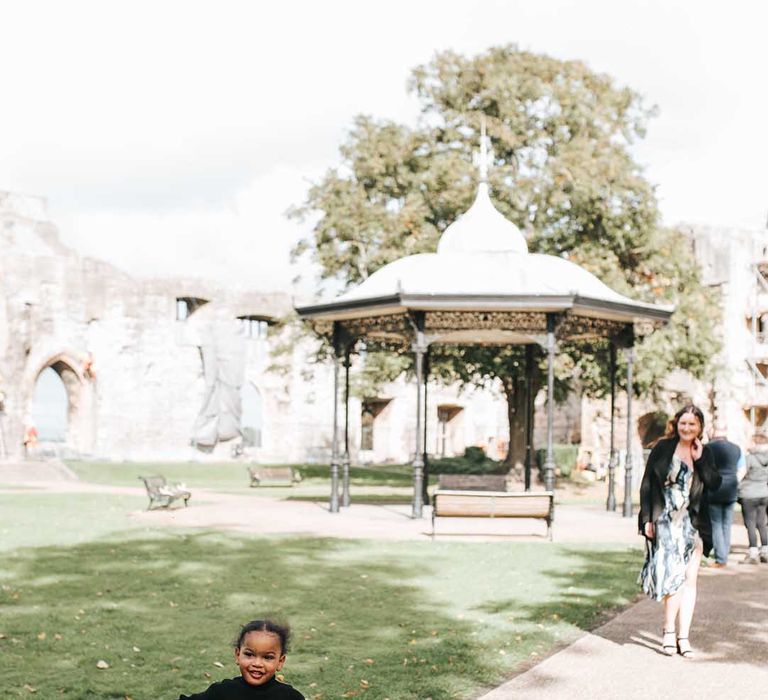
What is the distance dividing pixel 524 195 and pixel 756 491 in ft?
42.8

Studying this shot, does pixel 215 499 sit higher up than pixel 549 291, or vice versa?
pixel 549 291

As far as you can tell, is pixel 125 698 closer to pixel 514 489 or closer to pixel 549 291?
pixel 549 291

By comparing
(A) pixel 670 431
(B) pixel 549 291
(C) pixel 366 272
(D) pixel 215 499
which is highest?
(C) pixel 366 272

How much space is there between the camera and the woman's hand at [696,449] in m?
6.72

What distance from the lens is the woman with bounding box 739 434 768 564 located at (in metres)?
11.6

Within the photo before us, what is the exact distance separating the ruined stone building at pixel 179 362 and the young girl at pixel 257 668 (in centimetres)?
3051

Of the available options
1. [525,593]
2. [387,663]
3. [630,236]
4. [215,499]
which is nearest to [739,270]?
[630,236]

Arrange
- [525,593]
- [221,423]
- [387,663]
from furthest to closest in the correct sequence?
[221,423], [525,593], [387,663]

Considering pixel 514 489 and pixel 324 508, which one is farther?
pixel 514 489

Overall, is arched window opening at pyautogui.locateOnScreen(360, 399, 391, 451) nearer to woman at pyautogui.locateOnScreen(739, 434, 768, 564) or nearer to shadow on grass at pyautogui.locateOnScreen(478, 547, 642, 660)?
shadow on grass at pyautogui.locateOnScreen(478, 547, 642, 660)

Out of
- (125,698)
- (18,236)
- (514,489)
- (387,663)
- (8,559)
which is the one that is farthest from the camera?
(18,236)

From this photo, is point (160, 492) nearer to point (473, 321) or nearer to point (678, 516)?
point (473, 321)

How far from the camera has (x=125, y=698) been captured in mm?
5555

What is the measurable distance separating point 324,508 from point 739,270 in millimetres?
24193
